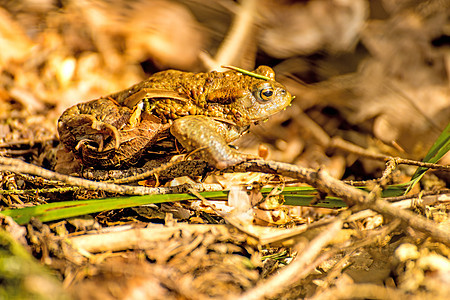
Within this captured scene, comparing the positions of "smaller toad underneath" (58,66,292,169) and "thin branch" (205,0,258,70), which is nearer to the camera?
"smaller toad underneath" (58,66,292,169)

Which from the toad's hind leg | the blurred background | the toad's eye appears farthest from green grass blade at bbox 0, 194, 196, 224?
the blurred background

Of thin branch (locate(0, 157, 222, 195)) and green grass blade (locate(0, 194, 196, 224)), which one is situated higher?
thin branch (locate(0, 157, 222, 195))

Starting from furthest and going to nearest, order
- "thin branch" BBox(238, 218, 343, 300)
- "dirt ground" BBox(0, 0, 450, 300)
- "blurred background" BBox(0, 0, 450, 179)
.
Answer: "blurred background" BBox(0, 0, 450, 179)
"dirt ground" BBox(0, 0, 450, 300)
"thin branch" BBox(238, 218, 343, 300)

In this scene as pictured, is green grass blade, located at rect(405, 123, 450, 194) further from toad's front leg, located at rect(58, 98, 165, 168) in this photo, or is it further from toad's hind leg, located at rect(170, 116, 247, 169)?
toad's front leg, located at rect(58, 98, 165, 168)

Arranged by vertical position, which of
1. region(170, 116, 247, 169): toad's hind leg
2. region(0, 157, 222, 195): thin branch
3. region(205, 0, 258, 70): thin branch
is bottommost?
region(0, 157, 222, 195): thin branch

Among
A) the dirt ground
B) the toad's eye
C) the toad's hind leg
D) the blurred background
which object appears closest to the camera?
Answer: the dirt ground

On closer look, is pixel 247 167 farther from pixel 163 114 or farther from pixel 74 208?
pixel 74 208

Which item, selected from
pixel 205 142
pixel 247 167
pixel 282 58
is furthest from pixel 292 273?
pixel 282 58
